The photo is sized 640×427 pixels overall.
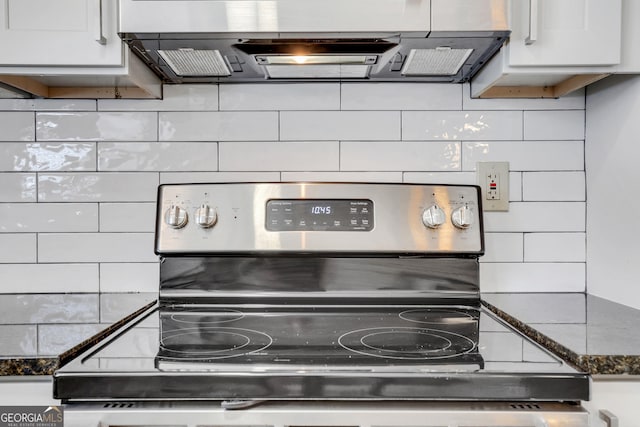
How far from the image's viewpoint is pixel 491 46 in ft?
3.59

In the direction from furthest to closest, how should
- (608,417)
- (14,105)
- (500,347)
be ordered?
(14,105) < (500,347) < (608,417)

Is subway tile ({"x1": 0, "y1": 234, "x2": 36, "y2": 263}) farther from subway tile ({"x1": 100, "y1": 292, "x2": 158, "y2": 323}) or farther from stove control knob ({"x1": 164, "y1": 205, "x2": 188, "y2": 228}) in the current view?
stove control knob ({"x1": 164, "y1": 205, "x2": 188, "y2": 228})

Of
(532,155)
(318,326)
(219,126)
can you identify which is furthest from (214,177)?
(532,155)

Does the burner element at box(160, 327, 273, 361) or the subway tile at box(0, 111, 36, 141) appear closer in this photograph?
the burner element at box(160, 327, 273, 361)

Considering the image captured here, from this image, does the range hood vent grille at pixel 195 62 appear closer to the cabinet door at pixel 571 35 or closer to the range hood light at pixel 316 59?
the range hood light at pixel 316 59

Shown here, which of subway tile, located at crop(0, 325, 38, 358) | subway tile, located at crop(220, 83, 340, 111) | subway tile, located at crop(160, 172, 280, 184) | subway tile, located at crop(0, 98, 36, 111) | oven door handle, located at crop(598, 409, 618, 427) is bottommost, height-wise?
oven door handle, located at crop(598, 409, 618, 427)

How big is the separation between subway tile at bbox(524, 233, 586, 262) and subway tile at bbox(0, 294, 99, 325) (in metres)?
1.12

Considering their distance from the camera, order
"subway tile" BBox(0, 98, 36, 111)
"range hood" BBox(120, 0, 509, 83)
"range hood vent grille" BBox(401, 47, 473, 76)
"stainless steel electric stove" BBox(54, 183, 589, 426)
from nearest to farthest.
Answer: "stainless steel electric stove" BBox(54, 183, 589, 426) < "range hood" BBox(120, 0, 509, 83) < "range hood vent grille" BBox(401, 47, 473, 76) < "subway tile" BBox(0, 98, 36, 111)

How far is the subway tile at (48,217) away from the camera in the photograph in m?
1.35

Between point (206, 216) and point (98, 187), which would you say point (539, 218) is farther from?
point (98, 187)

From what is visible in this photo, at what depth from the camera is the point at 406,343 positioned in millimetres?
877

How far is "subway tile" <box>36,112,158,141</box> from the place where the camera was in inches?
53.3

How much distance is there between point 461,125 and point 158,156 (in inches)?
33.6

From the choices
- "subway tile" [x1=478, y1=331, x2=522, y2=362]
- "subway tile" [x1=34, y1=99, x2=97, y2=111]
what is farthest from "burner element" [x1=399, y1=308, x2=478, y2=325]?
Answer: "subway tile" [x1=34, y1=99, x2=97, y2=111]
